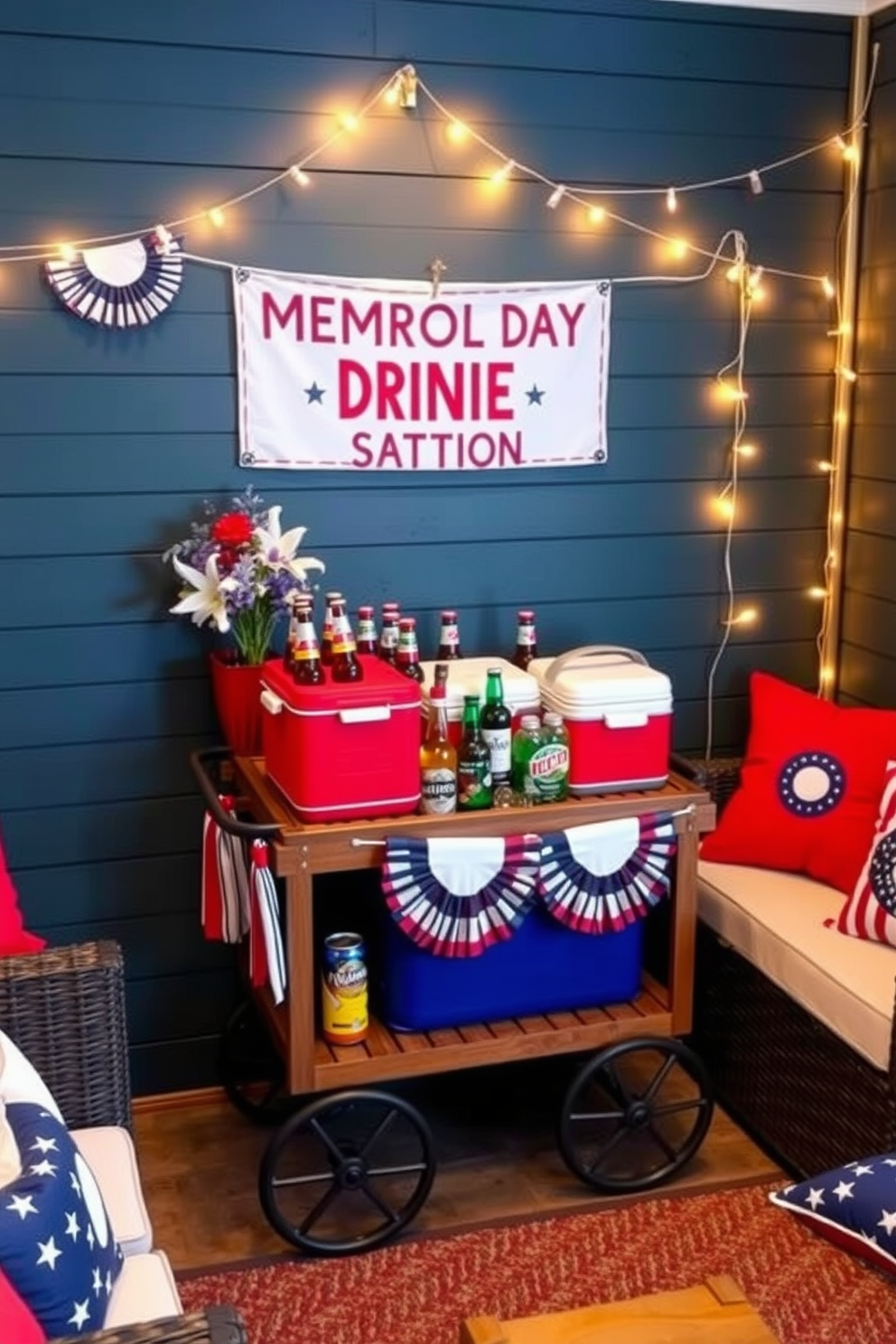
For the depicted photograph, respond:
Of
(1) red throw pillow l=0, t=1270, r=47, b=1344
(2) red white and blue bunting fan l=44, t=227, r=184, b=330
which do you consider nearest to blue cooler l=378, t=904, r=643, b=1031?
(1) red throw pillow l=0, t=1270, r=47, b=1344

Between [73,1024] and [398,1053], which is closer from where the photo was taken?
[73,1024]

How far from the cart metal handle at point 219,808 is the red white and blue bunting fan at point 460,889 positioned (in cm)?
22

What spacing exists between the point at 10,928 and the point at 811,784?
158 centimetres

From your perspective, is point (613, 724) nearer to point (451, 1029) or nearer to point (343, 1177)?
point (451, 1029)

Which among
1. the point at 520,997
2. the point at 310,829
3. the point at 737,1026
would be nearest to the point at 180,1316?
the point at 310,829

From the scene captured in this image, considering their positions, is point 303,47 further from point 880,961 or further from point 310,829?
point 880,961

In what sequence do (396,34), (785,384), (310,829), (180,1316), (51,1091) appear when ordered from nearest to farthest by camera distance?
(180,1316) < (51,1091) < (310,829) < (396,34) < (785,384)

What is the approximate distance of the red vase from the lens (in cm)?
268

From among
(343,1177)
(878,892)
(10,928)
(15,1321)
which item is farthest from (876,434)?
(15,1321)

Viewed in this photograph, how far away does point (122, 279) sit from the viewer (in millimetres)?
2645

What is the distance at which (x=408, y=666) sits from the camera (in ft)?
8.63

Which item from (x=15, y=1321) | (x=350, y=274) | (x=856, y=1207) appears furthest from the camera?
(x=350, y=274)

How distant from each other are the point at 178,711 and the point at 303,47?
1313mm

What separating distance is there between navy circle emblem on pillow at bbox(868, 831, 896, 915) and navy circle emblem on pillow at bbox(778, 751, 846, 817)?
24 centimetres
